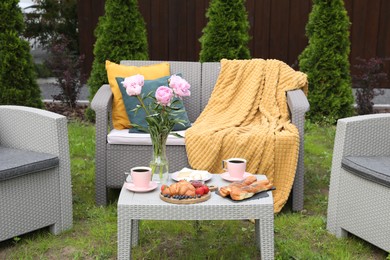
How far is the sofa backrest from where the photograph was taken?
475 centimetres

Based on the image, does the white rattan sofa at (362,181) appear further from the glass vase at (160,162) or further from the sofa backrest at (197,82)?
the sofa backrest at (197,82)

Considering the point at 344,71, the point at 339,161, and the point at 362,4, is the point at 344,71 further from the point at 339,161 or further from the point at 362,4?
the point at 339,161

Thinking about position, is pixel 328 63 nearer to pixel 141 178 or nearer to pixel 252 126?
pixel 252 126

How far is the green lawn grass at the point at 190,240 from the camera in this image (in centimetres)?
348

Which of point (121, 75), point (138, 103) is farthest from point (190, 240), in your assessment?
point (121, 75)

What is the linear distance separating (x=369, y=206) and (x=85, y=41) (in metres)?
5.94

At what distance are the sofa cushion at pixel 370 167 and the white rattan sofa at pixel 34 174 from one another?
5.50ft

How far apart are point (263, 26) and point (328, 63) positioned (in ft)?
7.02

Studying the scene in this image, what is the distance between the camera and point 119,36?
252 inches

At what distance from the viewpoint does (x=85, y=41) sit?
337 inches

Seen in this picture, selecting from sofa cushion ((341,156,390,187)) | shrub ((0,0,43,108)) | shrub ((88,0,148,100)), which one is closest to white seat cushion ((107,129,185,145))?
sofa cushion ((341,156,390,187))

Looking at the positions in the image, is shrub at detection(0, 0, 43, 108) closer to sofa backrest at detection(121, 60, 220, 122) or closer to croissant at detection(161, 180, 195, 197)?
sofa backrest at detection(121, 60, 220, 122)

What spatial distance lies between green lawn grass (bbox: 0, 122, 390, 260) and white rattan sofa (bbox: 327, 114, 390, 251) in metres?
0.13

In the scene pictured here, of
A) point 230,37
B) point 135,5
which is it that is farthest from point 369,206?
point 135,5
